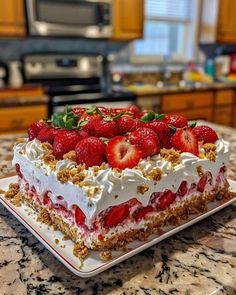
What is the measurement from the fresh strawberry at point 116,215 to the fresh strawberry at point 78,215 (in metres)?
0.05

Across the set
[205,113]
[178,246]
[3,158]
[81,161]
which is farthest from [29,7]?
[178,246]

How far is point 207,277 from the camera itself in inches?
23.1

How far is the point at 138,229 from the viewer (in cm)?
71

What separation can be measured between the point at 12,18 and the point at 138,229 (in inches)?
95.7

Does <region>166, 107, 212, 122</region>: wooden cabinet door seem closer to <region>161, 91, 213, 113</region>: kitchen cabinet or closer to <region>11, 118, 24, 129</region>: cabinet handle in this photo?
<region>161, 91, 213, 113</region>: kitchen cabinet

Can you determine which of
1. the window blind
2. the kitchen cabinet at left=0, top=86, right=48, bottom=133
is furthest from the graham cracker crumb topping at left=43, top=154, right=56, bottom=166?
the window blind

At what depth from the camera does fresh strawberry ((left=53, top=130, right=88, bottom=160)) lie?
0.76m

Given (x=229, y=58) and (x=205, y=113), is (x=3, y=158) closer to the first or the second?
(x=205, y=113)

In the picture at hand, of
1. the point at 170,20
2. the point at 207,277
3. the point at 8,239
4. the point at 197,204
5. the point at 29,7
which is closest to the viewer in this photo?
the point at 207,277

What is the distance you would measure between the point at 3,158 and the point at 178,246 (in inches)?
32.7

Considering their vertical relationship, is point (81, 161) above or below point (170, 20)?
below

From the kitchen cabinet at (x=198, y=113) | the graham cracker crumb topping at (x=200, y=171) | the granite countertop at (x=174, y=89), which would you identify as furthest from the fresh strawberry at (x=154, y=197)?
the kitchen cabinet at (x=198, y=113)

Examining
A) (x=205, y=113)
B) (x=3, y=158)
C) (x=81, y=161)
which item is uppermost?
(x=81, y=161)

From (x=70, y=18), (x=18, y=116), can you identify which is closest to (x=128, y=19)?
(x=70, y=18)
